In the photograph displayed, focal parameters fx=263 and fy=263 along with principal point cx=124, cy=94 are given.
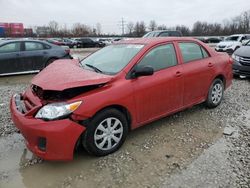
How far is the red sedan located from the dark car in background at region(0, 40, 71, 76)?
5558mm

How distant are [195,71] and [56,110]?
270 cm

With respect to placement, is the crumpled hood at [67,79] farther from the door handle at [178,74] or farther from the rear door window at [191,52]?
the rear door window at [191,52]

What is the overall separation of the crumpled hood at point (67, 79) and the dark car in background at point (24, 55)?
5.99 metres

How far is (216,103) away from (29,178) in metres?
3.93

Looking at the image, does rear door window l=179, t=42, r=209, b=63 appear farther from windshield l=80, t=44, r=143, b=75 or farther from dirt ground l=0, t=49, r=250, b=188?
dirt ground l=0, t=49, r=250, b=188

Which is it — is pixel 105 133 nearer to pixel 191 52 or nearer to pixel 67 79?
pixel 67 79

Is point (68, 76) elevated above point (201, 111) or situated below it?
above

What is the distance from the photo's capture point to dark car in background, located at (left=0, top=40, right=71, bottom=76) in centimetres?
921

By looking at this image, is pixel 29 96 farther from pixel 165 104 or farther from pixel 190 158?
pixel 190 158

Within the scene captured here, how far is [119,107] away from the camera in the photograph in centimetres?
364

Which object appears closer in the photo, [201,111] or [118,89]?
[118,89]

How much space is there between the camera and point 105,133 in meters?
3.50

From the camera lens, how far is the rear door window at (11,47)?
9203mm

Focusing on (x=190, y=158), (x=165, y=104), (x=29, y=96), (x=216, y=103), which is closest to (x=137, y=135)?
(x=165, y=104)
